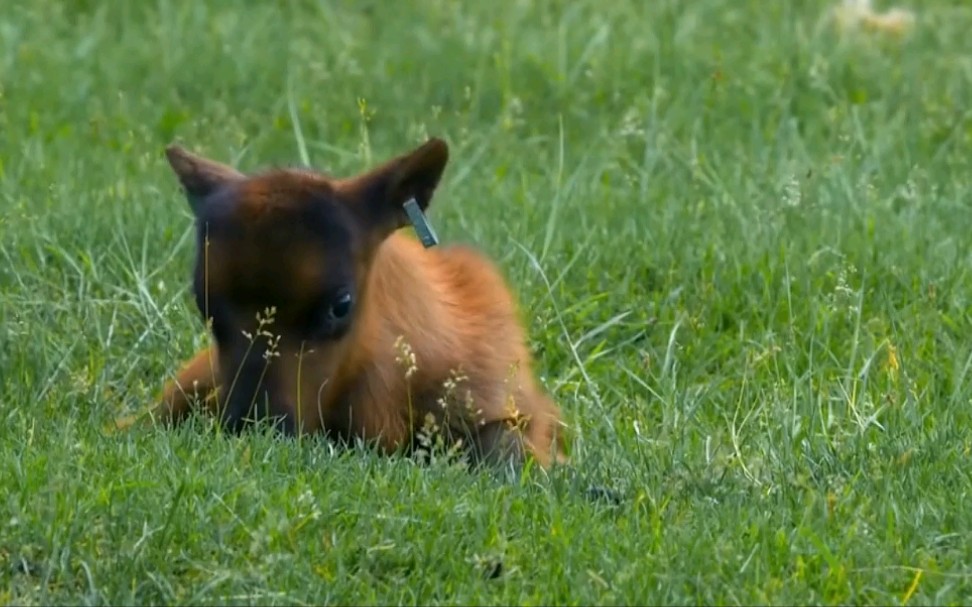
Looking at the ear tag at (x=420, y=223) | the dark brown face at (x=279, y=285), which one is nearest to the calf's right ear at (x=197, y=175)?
the dark brown face at (x=279, y=285)

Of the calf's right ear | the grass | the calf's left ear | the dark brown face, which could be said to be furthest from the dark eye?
the calf's right ear

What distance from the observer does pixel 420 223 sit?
20.8 ft

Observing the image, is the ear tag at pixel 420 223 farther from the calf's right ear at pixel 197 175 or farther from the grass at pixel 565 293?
the grass at pixel 565 293

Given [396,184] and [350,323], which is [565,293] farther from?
[350,323]

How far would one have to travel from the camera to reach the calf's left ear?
6.31m

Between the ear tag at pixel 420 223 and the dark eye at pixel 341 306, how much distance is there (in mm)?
328

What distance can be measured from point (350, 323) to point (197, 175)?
2.48ft

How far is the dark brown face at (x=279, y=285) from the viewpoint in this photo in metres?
5.98

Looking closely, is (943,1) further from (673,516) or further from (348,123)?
(673,516)

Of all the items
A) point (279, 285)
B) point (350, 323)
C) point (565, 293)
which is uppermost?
point (279, 285)

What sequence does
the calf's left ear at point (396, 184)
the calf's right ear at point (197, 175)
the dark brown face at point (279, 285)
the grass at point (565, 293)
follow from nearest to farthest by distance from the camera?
the grass at point (565, 293)
the dark brown face at point (279, 285)
the calf's left ear at point (396, 184)
the calf's right ear at point (197, 175)

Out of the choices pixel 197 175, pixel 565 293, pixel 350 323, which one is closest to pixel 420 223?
pixel 350 323

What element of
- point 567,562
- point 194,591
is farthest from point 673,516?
point 194,591

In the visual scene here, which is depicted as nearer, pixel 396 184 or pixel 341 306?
pixel 341 306
